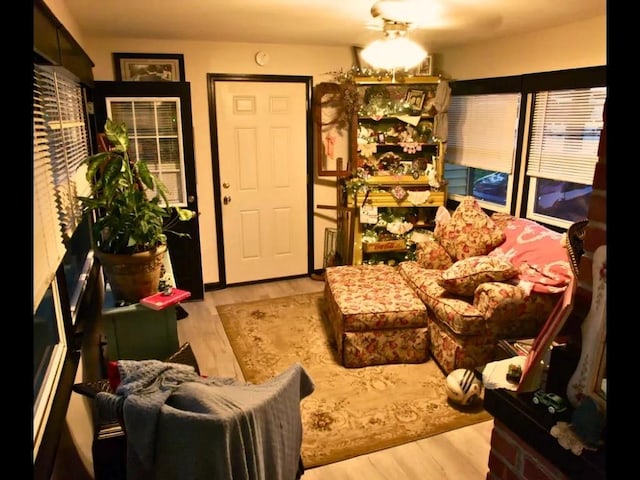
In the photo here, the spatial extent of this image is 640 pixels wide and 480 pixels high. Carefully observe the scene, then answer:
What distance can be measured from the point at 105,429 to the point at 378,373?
75.3 inches

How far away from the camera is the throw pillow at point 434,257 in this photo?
3645 mm

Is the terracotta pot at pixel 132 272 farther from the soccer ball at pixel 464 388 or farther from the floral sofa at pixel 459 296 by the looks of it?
the soccer ball at pixel 464 388

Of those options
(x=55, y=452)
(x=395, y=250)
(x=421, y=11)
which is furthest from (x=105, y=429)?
(x=395, y=250)

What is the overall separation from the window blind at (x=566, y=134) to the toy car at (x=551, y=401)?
234 cm

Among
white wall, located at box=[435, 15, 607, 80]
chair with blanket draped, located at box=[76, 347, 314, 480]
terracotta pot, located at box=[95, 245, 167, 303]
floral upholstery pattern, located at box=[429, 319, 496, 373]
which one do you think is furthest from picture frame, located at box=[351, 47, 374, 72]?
chair with blanket draped, located at box=[76, 347, 314, 480]

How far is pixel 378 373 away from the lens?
3.01 m

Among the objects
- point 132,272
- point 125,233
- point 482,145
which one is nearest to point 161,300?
point 132,272

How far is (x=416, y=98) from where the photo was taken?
433 centimetres

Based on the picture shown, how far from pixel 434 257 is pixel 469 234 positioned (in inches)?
12.8

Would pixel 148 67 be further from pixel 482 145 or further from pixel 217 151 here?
pixel 482 145

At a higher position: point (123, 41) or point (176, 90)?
point (123, 41)
